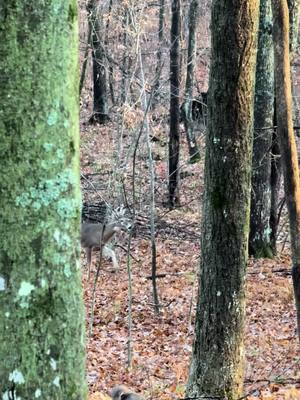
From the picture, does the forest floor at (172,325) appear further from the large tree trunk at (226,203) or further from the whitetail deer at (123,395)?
the whitetail deer at (123,395)

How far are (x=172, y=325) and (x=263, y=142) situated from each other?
474cm

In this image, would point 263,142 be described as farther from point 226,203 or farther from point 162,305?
point 226,203

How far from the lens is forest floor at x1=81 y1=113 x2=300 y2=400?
8625mm

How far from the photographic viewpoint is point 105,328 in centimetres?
1145

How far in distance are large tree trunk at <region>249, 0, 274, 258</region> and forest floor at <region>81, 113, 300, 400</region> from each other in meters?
0.52

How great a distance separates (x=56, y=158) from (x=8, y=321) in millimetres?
664

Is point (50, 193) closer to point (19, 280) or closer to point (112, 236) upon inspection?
point (19, 280)

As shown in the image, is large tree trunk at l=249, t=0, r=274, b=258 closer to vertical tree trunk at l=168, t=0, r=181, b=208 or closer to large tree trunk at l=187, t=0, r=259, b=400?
vertical tree trunk at l=168, t=0, r=181, b=208

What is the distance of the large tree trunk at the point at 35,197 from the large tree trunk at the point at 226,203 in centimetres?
352

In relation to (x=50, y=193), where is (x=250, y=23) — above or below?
above

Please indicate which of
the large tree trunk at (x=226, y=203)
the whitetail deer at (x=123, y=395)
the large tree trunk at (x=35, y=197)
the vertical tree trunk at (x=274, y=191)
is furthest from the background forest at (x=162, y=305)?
the large tree trunk at (x=35, y=197)

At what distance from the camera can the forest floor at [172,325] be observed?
862 cm

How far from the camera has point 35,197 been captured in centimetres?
265

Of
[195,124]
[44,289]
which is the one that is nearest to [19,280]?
[44,289]
